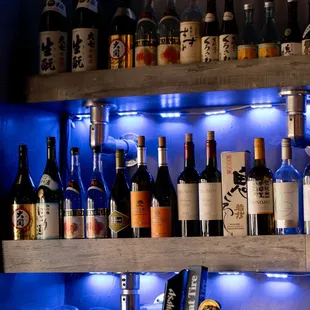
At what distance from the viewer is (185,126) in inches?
99.1

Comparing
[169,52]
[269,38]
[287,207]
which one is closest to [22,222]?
[169,52]

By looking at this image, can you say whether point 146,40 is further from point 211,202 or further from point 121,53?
point 211,202

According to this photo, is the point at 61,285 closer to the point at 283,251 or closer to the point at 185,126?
the point at 185,126

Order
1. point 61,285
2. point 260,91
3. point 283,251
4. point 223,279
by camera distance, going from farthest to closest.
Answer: point 61,285
point 223,279
point 260,91
point 283,251

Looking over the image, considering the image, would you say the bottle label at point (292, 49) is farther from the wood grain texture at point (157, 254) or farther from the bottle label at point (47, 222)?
the bottle label at point (47, 222)

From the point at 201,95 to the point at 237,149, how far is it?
25 centimetres

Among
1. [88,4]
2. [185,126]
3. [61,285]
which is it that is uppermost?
[88,4]

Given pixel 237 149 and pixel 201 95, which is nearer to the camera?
pixel 201 95

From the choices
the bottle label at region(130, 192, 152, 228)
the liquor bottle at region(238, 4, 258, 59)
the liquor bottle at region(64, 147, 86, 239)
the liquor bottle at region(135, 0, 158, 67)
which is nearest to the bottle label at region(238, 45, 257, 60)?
the liquor bottle at region(238, 4, 258, 59)

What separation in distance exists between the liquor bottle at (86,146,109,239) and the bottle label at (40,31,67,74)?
0.27 meters

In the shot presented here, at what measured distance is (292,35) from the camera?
229 cm

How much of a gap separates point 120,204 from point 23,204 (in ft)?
0.92

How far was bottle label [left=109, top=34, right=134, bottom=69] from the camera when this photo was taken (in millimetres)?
2367

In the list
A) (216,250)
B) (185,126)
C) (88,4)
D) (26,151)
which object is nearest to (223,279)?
(216,250)
